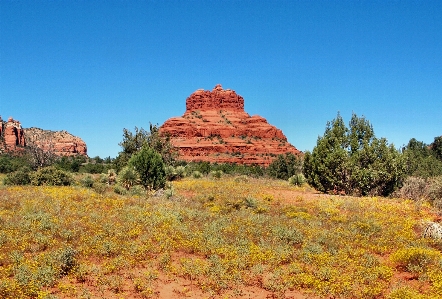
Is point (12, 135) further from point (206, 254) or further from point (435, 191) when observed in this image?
point (206, 254)

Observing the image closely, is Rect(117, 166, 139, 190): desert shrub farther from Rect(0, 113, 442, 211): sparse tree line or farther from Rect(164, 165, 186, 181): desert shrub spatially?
Rect(164, 165, 186, 181): desert shrub

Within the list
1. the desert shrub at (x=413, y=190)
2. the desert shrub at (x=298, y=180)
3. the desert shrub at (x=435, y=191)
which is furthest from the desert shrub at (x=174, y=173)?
the desert shrub at (x=435, y=191)

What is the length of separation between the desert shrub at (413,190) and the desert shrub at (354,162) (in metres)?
0.61

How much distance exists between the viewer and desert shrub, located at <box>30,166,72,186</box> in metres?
24.1

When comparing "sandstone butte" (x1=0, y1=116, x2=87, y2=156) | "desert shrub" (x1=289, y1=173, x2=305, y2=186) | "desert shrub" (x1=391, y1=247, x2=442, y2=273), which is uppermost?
"sandstone butte" (x1=0, y1=116, x2=87, y2=156)

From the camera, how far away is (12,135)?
10450 cm

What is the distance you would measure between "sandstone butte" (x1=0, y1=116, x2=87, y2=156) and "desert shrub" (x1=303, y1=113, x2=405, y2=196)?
251 ft

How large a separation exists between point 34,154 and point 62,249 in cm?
3355

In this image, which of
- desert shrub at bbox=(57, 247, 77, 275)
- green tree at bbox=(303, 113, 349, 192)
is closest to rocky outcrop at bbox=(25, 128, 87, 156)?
green tree at bbox=(303, 113, 349, 192)

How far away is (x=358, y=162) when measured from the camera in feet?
76.8

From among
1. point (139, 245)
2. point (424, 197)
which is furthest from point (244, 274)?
point (424, 197)

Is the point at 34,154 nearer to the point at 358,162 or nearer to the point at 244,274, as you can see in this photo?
the point at 358,162

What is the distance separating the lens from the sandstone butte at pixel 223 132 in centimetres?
10531

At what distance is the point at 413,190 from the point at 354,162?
407 centimetres
